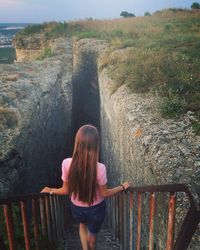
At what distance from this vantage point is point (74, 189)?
178 inches

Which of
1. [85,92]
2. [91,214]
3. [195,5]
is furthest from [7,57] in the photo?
[91,214]

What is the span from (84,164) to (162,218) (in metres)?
1.40

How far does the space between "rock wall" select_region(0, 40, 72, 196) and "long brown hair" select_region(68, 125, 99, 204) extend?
7.11 feet

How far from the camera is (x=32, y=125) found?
9648mm

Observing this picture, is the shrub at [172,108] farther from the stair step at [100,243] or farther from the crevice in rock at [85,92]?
the crevice in rock at [85,92]

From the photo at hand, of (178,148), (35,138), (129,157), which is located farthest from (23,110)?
(178,148)

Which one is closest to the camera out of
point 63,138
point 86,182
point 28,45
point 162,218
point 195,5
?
point 86,182

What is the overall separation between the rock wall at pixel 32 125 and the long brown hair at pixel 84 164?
217cm

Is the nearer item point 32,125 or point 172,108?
point 172,108

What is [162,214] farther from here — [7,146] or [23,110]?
[23,110]

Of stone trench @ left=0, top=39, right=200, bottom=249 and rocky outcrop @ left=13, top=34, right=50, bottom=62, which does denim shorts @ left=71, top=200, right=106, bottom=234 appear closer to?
stone trench @ left=0, top=39, right=200, bottom=249

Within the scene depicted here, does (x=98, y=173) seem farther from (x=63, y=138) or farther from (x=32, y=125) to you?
(x=63, y=138)

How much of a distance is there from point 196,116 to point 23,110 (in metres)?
4.82

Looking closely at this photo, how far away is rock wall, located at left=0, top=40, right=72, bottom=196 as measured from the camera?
24.4ft
